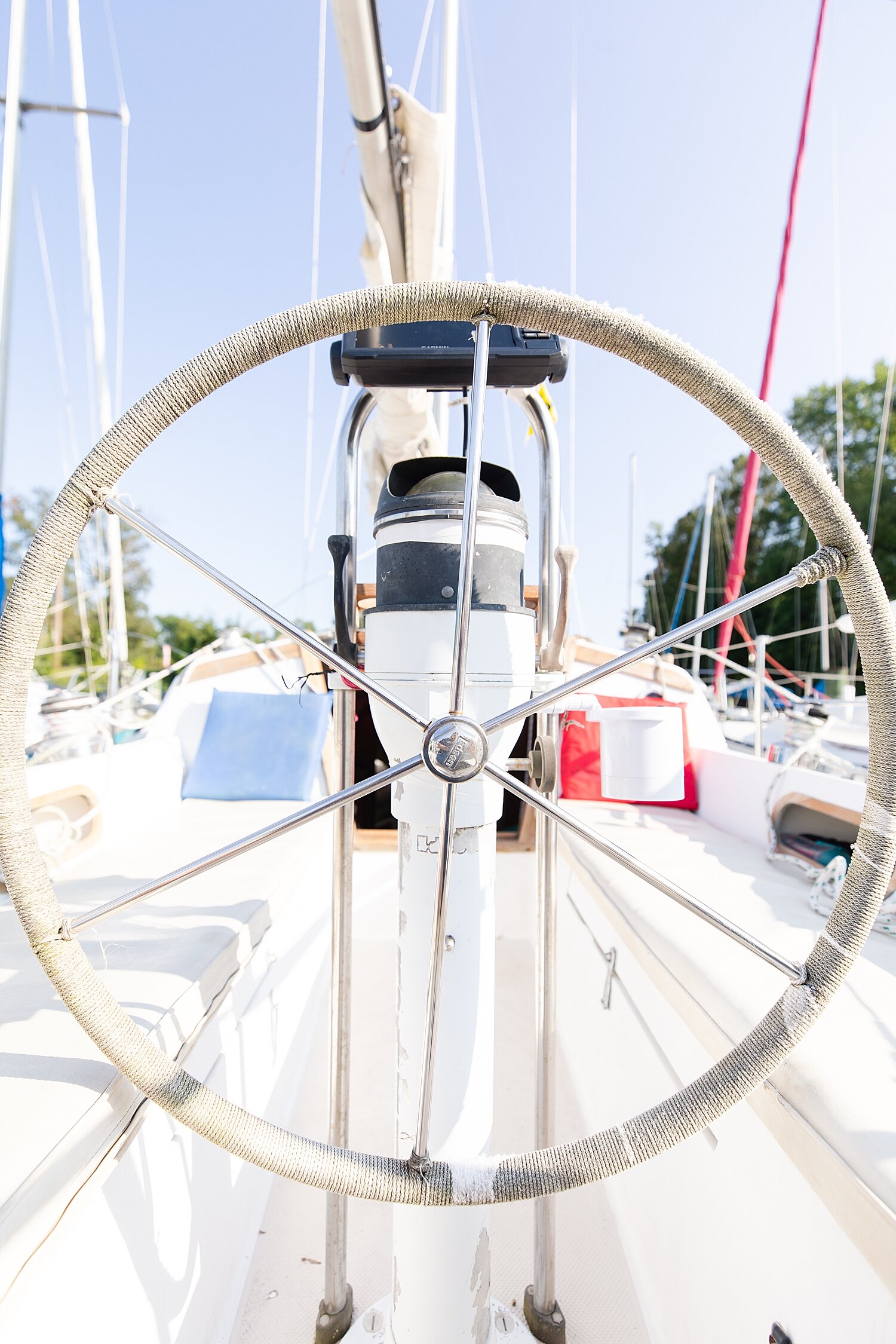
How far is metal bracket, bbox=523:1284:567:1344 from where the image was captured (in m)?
0.94

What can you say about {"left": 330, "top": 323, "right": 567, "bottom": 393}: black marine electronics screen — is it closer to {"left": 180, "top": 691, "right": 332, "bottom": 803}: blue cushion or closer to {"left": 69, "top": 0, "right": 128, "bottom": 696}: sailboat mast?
{"left": 180, "top": 691, "right": 332, "bottom": 803}: blue cushion

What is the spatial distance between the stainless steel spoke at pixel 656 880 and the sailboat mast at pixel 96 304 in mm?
3392

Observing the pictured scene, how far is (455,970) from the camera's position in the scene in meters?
0.72

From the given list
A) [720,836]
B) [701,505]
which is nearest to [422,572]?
[720,836]

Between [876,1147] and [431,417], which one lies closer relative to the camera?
[876,1147]

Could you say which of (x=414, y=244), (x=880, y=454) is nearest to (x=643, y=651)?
(x=414, y=244)

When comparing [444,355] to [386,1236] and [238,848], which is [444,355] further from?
[386,1236]

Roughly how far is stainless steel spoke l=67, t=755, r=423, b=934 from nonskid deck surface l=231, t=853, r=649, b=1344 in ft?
2.93

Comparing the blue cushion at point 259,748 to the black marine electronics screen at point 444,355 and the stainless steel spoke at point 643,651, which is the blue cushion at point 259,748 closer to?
the black marine electronics screen at point 444,355

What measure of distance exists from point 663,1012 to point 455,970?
497 millimetres

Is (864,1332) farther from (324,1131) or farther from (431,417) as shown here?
(431,417)

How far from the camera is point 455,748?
50 centimetres

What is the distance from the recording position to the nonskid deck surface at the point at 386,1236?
1009 mm

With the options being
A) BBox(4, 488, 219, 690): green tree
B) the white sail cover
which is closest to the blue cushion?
the white sail cover
